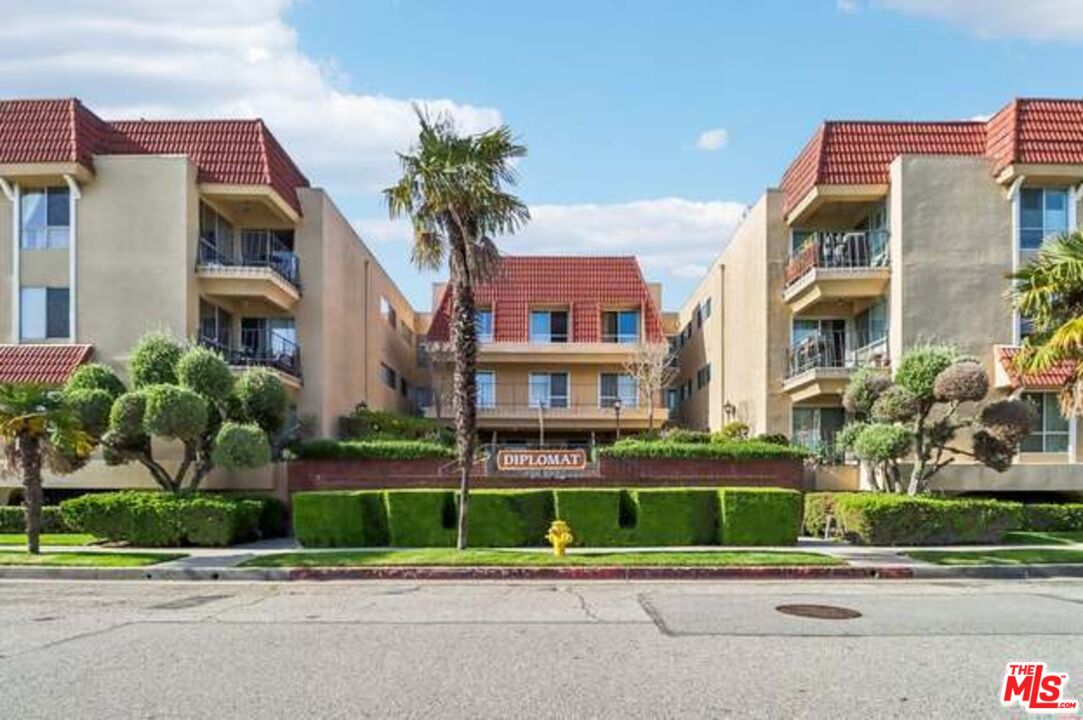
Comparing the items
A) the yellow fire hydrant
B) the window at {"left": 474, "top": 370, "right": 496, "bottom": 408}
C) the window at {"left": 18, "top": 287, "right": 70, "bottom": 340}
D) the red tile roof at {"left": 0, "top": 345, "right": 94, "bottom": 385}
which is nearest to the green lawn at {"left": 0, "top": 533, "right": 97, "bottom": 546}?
the red tile roof at {"left": 0, "top": 345, "right": 94, "bottom": 385}

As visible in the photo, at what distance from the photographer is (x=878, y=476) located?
26.5 m

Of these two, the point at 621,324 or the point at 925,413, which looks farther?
the point at 621,324

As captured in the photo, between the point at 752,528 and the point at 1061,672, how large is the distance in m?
12.6

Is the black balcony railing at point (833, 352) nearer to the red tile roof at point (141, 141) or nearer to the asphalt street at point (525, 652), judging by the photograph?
the asphalt street at point (525, 652)

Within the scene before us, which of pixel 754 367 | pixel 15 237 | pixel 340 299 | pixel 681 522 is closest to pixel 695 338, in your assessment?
pixel 754 367

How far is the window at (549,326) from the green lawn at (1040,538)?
21.6 metres

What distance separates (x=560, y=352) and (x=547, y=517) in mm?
19905

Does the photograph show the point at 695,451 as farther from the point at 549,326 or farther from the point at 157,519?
the point at 549,326

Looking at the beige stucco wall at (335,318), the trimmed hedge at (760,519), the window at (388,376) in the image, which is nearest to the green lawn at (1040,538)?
the trimmed hedge at (760,519)

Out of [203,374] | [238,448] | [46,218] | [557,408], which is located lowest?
[238,448]

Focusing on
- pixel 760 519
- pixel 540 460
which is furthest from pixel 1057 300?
pixel 540 460

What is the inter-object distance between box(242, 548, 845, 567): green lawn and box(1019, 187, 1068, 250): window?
13.5 meters

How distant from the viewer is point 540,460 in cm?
2498

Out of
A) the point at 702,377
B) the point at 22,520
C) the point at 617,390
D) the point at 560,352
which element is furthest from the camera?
the point at 702,377
